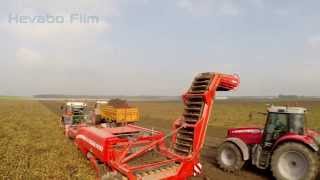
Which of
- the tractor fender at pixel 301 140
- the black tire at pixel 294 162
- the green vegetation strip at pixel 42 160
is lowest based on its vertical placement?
the green vegetation strip at pixel 42 160

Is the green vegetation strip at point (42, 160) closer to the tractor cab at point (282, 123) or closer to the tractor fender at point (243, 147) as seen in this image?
the tractor fender at point (243, 147)

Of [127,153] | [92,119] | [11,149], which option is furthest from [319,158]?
[92,119]

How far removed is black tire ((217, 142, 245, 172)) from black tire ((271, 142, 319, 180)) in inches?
43.4

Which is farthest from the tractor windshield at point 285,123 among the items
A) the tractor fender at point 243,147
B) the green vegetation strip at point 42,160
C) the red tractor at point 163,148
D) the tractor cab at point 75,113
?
the tractor cab at point 75,113

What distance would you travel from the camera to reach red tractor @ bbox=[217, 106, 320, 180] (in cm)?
820

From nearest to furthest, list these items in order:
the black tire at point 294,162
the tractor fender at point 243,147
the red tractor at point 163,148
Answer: the red tractor at point 163,148
the black tire at point 294,162
the tractor fender at point 243,147

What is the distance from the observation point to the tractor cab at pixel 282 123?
8.84 meters

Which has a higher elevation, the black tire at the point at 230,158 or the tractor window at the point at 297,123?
the tractor window at the point at 297,123

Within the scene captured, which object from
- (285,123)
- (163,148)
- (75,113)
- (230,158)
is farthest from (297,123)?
(75,113)

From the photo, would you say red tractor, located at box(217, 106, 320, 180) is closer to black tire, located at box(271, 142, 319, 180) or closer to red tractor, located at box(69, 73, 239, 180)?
black tire, located at box(271, 142, 319, 180)

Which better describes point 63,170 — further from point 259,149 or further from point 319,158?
point 319,158

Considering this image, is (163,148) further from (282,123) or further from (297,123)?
(297,123)

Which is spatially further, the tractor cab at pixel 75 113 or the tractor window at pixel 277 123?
the tractor cab at pixel 75 113

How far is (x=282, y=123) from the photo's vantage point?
9.06m
